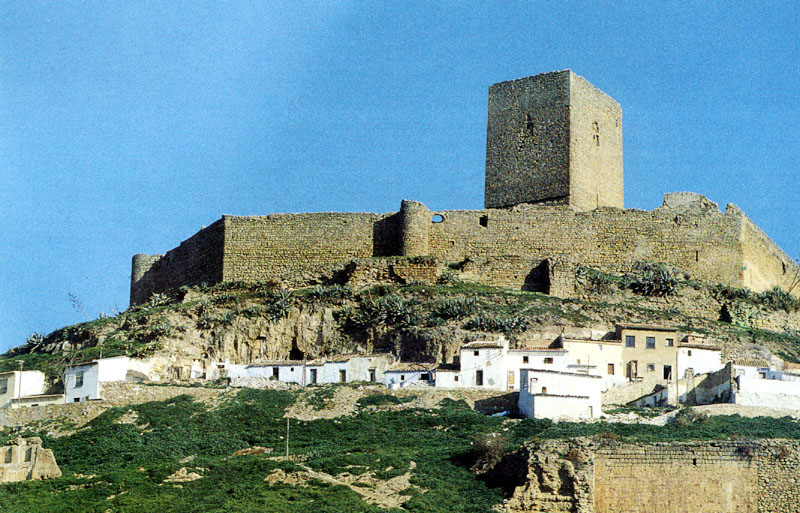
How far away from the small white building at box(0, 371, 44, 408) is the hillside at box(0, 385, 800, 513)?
8.27 ft

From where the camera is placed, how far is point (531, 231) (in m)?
51.5

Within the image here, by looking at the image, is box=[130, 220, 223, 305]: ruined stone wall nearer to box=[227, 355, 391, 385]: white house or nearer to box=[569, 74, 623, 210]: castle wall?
box=[227, 355, 391, 385]: white house

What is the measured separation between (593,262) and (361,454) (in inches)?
694

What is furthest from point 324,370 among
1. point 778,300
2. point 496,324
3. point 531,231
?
point 778,300

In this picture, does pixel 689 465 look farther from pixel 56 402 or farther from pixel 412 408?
pixel 56 402

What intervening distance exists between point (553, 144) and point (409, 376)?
1502cm

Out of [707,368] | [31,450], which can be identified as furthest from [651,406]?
[31,450]

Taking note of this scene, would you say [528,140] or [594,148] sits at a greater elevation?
[528,140]

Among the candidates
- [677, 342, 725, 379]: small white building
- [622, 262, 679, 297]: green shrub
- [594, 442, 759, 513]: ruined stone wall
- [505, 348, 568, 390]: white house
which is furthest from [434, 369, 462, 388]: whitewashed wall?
[622, 262, 679, 297]: green shrub

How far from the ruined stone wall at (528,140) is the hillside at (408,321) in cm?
564

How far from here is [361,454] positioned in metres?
35.8

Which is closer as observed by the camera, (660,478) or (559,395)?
(660,478)

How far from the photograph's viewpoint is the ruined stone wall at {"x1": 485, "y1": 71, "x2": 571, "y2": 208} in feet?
177

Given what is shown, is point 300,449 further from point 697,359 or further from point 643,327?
point 697,359
